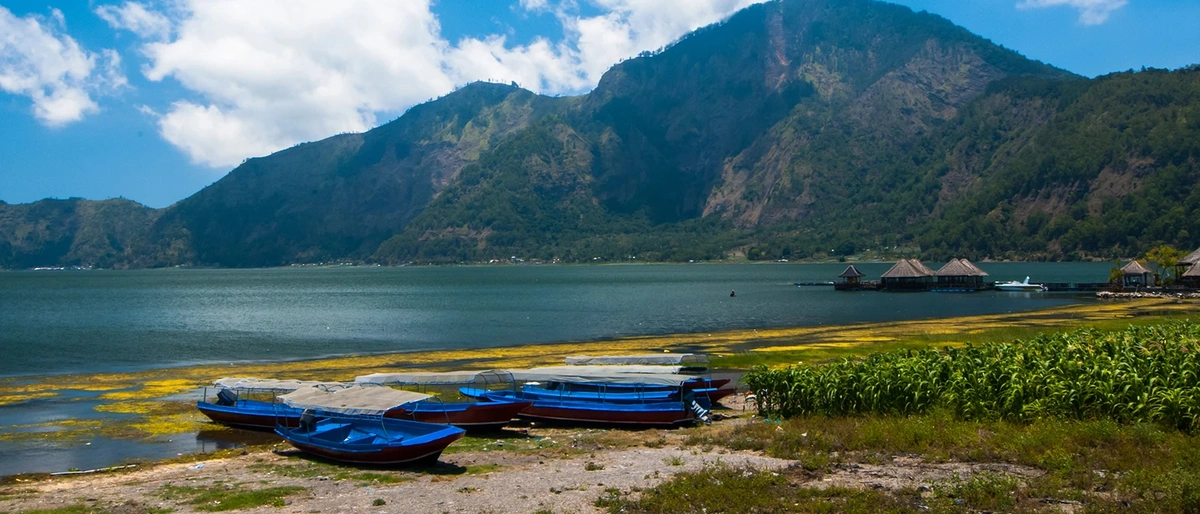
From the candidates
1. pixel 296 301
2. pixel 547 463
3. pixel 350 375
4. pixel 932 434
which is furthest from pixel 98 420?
pixel 296 301

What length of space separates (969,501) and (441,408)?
52.7 ft

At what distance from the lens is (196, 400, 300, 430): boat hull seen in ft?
93.0

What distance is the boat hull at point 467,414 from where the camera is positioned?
87.7ft

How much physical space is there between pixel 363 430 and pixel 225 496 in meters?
5.01

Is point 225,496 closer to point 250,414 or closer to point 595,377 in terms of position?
point 250,414

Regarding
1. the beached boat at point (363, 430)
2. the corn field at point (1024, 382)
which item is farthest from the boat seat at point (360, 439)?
the corn field at point (1024, 382)

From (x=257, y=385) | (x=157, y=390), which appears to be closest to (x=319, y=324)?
(x=157, y=390)

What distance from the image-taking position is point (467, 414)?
2677 centimetres

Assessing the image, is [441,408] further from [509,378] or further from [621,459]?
[621,459]

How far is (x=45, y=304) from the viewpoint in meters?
125

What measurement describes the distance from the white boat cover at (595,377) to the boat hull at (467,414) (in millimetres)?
3920

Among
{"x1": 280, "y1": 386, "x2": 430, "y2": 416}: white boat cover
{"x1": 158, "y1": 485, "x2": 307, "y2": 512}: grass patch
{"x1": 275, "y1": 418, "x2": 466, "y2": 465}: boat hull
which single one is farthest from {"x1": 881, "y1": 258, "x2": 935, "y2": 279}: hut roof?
{"x1": 158, "y1": 485, "x2": 307, "y2": 512}: grass patch

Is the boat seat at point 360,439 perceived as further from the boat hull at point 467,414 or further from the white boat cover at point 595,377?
the white boat cover at point 595,377

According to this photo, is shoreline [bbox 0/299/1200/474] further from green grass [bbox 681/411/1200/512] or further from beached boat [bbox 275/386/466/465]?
green grass [bbox 681/411/1200/512]
